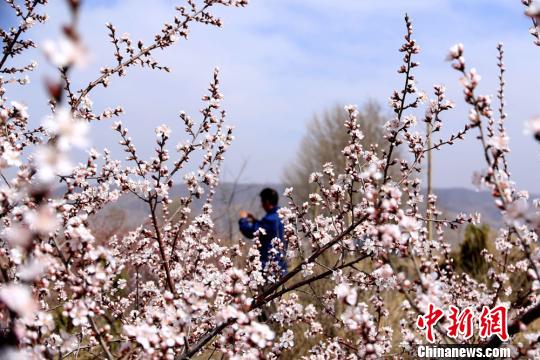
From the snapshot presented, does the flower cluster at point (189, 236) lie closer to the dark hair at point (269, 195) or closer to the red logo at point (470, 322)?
the red logo at point (470, 322)

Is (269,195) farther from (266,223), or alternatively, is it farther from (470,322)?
(470,322)

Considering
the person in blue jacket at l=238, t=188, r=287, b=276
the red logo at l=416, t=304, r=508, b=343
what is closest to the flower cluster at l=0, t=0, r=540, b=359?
the red logo at l=416, t=304, r=508, b=343

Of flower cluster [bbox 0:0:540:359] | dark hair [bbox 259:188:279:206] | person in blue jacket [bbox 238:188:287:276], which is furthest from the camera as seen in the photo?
dark hair [bbox 259:188:279:206]

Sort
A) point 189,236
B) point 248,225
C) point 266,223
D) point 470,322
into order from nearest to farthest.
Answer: point 470,322, point 189,236, point 266,223, point 248,225

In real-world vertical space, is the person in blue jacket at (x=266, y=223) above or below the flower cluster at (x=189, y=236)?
above

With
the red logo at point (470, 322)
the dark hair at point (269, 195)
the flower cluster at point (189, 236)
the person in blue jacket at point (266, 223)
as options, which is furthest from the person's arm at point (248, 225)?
the red logo at point (470, 322)

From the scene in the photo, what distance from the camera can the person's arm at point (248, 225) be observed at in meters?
7.70

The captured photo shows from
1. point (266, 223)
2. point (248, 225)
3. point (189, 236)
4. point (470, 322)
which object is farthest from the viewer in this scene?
point (248, 225)

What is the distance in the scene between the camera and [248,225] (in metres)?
7.88

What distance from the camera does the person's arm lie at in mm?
7699

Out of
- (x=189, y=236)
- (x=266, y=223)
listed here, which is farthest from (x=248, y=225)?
(x=189, y=236)

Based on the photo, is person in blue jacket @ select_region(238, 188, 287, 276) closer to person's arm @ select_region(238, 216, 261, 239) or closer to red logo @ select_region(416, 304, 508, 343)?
person's arm @ select_region(238, 216, 261, 239)

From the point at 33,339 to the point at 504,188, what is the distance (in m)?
1.88

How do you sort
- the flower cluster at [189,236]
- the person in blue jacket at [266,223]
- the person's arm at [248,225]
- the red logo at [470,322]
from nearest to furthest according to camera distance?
the flower cluster at [189,236]
the red logo at [470,322]
the person in blue jacket at [266,223]
the person's arm at [248,225]
